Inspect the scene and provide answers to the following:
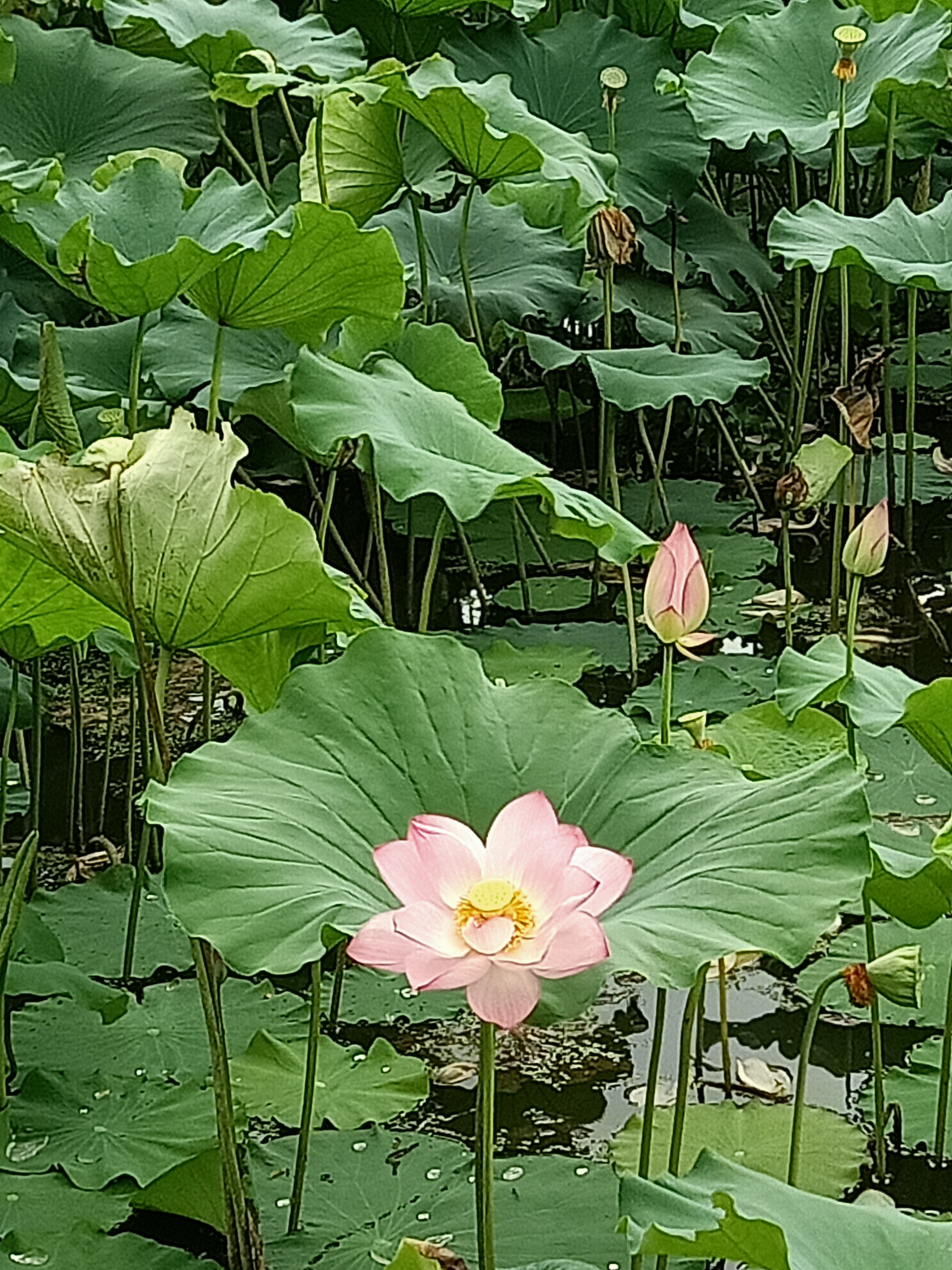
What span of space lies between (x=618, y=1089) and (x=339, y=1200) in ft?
1.04

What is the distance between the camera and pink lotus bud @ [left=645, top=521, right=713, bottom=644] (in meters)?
1.00

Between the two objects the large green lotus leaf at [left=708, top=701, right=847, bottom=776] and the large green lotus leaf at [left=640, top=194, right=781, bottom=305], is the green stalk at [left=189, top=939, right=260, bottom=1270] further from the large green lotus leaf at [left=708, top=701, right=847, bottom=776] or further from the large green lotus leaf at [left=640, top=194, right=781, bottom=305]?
the large green lotus leaf at [left=640, top=194, right=781, bottom=305]

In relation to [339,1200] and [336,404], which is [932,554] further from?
[339,1200]

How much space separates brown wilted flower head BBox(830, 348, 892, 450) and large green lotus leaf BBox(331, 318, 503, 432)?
33cm

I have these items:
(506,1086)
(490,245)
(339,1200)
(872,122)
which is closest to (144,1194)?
(339,1200)

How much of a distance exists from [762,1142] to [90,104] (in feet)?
5.30

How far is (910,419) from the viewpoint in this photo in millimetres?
2705

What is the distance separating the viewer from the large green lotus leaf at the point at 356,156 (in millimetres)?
1942

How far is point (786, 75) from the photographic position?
256 centimetres

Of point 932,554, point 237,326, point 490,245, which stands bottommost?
point 932,554

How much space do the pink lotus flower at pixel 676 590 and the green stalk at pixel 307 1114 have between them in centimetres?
38

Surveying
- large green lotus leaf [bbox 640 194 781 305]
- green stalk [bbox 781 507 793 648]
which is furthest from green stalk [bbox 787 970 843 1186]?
large green lotus leaf [bbox 640 194 781 305]

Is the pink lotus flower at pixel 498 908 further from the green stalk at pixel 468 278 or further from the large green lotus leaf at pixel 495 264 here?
the large green lotus leaf at pixel 495 264

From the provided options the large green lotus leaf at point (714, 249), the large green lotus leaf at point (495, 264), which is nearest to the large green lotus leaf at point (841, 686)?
the large green lotus leaf at point (495, 264)
